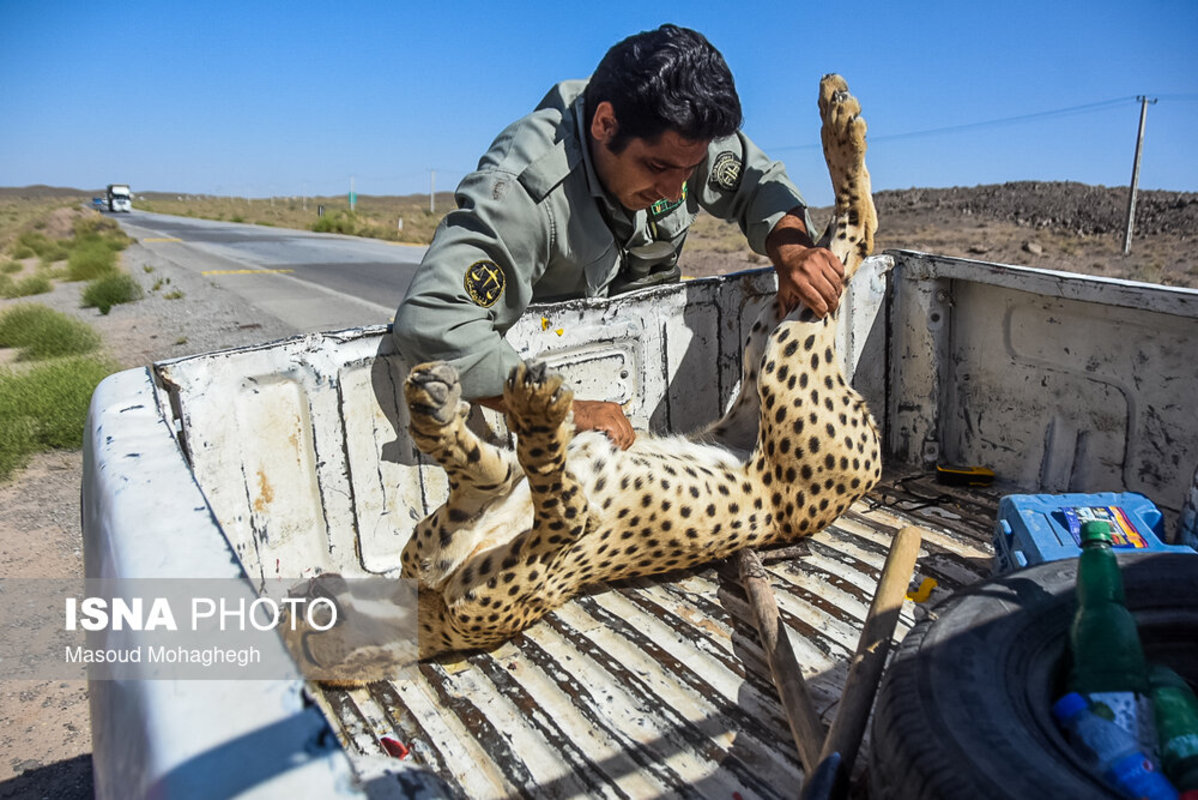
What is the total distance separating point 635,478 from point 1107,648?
134cm

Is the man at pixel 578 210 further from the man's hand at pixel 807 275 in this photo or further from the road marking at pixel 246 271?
the road marking at pixel 246 271

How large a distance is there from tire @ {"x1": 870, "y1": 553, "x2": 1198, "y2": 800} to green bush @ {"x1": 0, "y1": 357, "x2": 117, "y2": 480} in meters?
6.55

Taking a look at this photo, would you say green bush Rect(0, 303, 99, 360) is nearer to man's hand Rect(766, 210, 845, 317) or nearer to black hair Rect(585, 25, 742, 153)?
black hair Rect(585, 25, 742, 153)

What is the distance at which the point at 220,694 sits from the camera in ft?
3.36

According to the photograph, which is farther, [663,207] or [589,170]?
[663,207]

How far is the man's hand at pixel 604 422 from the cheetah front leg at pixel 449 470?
0.85 ft

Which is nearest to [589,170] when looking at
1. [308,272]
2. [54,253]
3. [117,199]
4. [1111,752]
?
[1111,752]

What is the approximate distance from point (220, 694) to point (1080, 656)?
1659mm

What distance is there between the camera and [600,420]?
2.82m

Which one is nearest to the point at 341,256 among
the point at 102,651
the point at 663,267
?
the point at 663,267

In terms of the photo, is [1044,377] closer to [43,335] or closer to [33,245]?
[43,335]

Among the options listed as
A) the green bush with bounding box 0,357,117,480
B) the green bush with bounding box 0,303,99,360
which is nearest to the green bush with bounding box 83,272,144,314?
the green bush with bounding box 0,303,99,360


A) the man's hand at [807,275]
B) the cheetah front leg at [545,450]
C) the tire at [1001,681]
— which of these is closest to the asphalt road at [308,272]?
the man's hand at [807,275]

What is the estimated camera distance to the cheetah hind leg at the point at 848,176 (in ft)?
10.6
